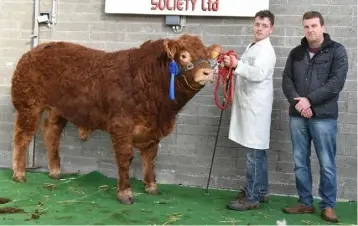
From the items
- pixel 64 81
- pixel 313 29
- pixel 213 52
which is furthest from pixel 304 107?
pixel 64 81

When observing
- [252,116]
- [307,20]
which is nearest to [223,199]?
[252,116]

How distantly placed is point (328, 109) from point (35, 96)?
9.58ft

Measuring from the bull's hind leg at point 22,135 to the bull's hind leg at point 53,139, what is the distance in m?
0.21

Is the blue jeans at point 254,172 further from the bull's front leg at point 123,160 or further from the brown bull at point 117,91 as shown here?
the bull's front leg at point 123,160

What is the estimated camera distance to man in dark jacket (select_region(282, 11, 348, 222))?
3684mm

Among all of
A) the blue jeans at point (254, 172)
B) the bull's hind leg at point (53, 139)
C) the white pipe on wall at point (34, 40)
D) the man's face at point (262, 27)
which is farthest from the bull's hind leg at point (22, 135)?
the man's face at point (262, 27)

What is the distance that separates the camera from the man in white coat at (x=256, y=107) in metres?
3.94

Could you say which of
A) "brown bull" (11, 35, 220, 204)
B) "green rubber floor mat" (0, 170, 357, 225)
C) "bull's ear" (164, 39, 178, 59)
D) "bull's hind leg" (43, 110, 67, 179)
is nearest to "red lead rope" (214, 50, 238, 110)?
"brown bull" (11, 35, 220, 204)

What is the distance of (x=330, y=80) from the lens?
3.67m

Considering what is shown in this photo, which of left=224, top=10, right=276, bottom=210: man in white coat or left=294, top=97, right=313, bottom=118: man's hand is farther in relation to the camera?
left=224, top=10, right=276, bottom=210: man in white coat

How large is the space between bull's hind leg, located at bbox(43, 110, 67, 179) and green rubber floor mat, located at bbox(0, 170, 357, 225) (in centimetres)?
17

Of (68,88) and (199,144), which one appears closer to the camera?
(68,88)

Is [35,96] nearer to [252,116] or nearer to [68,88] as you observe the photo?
[68,88]

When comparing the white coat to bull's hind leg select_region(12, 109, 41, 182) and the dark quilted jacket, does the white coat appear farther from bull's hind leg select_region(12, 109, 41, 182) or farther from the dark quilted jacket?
bull's hind leg select_region(12, 109, 41, 182)
